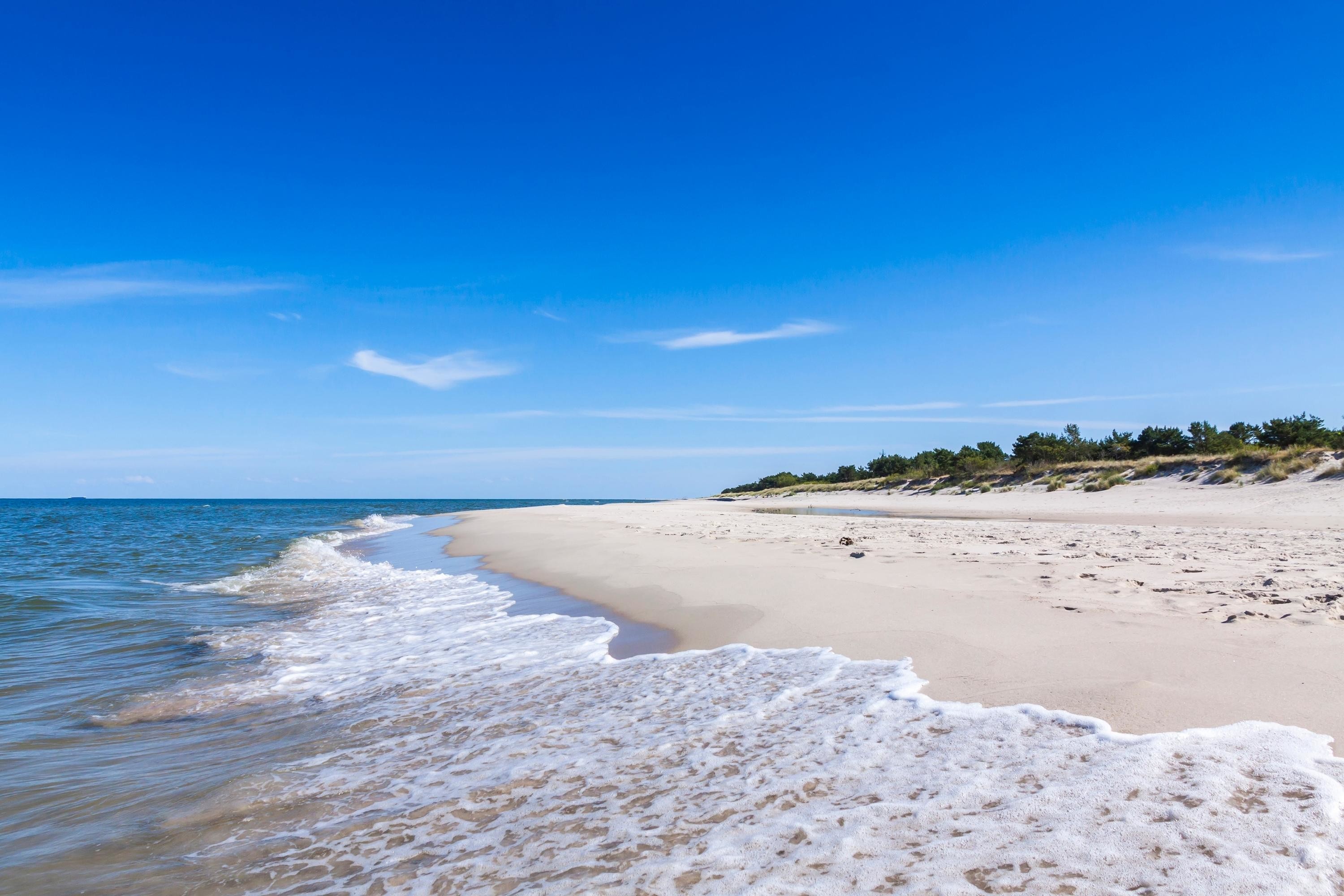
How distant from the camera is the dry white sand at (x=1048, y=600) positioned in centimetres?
421

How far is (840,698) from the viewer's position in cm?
463

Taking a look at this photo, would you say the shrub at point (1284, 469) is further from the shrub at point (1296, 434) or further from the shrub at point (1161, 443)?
the shrub at point (1161, 443)

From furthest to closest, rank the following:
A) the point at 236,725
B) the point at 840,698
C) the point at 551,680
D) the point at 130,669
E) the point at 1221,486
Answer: the point at 1221,486, the point at 130,669, the point at 551,680, the point at 236,725, the point at 840,698

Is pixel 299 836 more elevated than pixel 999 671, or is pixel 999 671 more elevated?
Answer: pixel 999 671

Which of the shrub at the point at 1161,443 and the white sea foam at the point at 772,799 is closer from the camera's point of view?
the white sea foam at the point at 772,799

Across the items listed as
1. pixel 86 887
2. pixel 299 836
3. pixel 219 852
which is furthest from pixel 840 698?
pixel 86 887

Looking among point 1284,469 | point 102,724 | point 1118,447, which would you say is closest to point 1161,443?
point 1118,447

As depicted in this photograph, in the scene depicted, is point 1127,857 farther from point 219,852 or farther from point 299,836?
point 219,852

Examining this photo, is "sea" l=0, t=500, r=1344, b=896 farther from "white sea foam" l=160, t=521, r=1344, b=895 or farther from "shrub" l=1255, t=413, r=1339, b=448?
"shrub" l=1255, t=413, r=1339, b=448

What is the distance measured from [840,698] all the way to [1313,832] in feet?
8.07

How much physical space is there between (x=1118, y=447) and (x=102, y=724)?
41.8 m

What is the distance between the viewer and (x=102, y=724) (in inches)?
219

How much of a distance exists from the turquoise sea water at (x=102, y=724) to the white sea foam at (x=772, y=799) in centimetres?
49

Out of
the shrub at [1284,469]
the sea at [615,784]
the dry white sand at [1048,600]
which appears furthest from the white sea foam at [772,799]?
the shrub at [1284,469]
